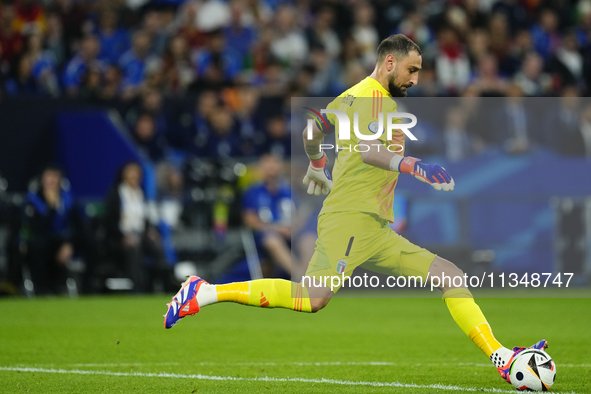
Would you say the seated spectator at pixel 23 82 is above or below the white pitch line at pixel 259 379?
above

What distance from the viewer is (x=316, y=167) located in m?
5.92

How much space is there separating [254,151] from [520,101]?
14.0 ft

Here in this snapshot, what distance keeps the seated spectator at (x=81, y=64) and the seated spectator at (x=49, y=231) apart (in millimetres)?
2570

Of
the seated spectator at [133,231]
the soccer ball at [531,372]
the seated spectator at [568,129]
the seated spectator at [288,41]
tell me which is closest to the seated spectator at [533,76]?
the seated spectator at [568,129]

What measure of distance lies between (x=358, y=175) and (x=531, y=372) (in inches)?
60.5

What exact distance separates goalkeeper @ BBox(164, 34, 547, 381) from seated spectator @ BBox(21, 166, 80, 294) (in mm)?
7434

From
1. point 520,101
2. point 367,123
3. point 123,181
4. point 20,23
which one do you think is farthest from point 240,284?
point 20,23

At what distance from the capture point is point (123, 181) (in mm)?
12375

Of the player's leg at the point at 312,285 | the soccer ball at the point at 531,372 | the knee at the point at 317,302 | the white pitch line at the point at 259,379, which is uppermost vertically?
the player's leg at the point at 312,285

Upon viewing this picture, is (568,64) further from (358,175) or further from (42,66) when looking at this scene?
(358,175)

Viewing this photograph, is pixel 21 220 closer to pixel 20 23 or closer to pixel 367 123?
pixel 20 23

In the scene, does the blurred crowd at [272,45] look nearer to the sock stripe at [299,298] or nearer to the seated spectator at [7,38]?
the seated spectator at [7,38]

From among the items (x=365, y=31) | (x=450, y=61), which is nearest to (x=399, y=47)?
(x=450, y=61)

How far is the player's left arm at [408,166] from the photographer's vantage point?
4.76 m
